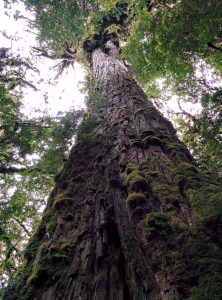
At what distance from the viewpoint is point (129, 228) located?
3338 mm

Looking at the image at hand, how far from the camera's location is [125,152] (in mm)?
4773

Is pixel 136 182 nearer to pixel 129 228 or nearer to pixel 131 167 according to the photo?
pixel 131 167

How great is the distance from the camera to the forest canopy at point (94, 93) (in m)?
Answer: 6.23

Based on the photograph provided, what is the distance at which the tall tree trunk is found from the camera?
256 cm

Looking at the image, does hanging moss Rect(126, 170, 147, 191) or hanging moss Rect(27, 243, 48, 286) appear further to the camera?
hanging moss Rect(126, 170, 147, 191)

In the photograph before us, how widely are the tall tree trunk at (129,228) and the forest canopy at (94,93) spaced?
701 mm

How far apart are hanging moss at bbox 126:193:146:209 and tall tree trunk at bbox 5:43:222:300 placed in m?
0.01

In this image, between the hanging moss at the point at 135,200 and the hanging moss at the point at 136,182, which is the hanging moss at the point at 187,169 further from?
the hanging moss at the point at 135,200

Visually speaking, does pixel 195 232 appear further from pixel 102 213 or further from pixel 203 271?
pixel 102 213

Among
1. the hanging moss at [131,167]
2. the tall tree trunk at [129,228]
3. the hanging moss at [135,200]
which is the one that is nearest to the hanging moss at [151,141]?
the tall tree trunk at [129,228]

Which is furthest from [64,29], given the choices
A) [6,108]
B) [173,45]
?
[173,45]

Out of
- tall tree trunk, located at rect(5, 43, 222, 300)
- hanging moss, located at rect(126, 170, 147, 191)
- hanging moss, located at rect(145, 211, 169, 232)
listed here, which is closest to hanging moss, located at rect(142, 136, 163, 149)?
tall tree trunk, located at rect(5, 43, 222, 300)

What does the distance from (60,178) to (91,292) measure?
2428 mm

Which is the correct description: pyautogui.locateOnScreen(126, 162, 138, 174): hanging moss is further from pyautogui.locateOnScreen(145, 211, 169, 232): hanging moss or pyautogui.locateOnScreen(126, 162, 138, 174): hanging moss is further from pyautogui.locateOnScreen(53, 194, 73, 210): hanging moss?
pyautogui.locateOnScreen(145, 211, 169, 232): hanging moss
